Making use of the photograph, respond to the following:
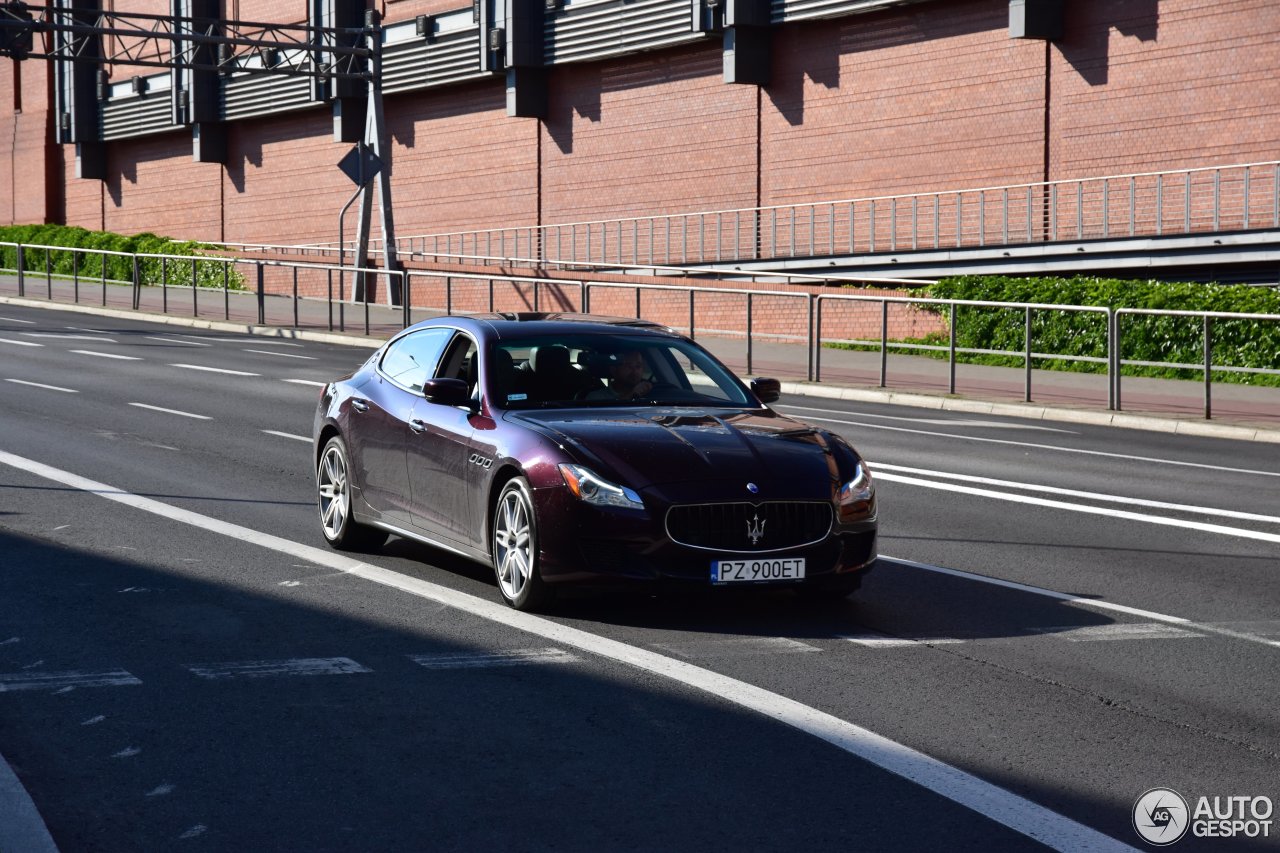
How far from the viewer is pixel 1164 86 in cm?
3145

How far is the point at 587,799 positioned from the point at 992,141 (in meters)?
30.1

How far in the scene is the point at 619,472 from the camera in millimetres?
8258

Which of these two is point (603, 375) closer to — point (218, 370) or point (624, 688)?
point (624, 688)

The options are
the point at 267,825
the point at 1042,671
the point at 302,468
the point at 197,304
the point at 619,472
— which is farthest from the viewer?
the point at 197,304

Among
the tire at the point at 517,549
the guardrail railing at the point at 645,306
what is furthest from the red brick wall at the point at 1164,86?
the tire at the point at 517,549

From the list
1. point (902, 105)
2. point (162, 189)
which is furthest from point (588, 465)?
point (162, 189)

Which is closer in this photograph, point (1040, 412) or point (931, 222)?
point (1040, 412)

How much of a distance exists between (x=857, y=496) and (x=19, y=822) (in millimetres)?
4528

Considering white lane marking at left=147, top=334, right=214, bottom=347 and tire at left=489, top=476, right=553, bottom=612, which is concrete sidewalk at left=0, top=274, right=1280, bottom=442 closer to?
white lane marking at left=147, top=334, right=214, bottom=347

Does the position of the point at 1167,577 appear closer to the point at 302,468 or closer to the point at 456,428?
the point at 456,428

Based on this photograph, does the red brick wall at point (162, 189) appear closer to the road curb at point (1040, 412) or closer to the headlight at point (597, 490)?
the road curb at point (1040, 412)

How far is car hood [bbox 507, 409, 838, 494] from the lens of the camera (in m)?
8.30

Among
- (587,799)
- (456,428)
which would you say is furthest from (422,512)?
(587,799)

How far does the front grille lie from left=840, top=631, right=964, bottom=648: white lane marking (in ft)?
1.79
